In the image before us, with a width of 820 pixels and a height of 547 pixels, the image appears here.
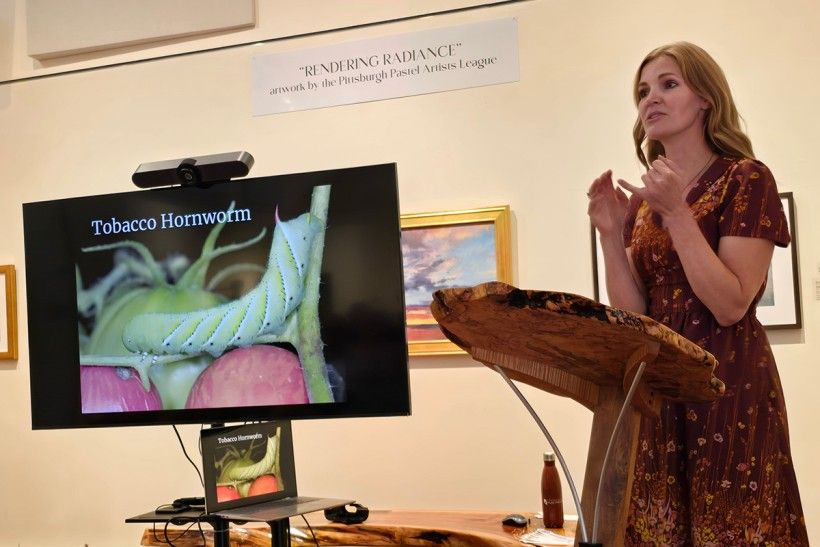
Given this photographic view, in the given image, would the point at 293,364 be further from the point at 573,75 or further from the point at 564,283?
the point at 573,75

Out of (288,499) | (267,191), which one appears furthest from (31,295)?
(288,499)

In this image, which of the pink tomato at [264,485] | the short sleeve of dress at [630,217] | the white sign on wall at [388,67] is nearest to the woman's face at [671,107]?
the short sleeve of dress at [630,217]

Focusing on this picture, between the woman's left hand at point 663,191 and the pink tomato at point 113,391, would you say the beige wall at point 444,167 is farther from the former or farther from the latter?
the woman's left hand at point 663,191

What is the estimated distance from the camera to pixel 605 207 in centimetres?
180

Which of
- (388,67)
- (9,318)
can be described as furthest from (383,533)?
(9,318)

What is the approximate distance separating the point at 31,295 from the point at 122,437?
5.83 ft

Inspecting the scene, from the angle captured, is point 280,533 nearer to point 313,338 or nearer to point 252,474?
point 252,474

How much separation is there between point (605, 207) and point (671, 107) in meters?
0.30

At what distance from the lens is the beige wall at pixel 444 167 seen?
351 cm

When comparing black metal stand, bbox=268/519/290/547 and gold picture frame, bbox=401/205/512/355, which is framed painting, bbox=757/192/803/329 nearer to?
gold picture frame, bbox=401/205/512/355

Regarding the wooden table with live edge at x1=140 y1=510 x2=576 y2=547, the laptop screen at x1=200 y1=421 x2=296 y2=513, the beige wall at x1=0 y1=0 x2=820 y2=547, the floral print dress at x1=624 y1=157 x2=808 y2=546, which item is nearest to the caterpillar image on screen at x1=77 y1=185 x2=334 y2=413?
the laptop screen at x1=200 y1=421 x2=296 y2=513

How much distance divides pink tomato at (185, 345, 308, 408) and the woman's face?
3.74ft

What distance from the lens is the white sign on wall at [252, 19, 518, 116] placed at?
3.88 metres

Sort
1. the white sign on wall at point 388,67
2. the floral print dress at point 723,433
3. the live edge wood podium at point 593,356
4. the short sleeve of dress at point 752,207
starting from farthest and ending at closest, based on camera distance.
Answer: the white sign on wall at point 388,67, the short sleeve of dress at point 752,207, the floral print dress at point 723,433, the live edge wood podium at point 593,356
